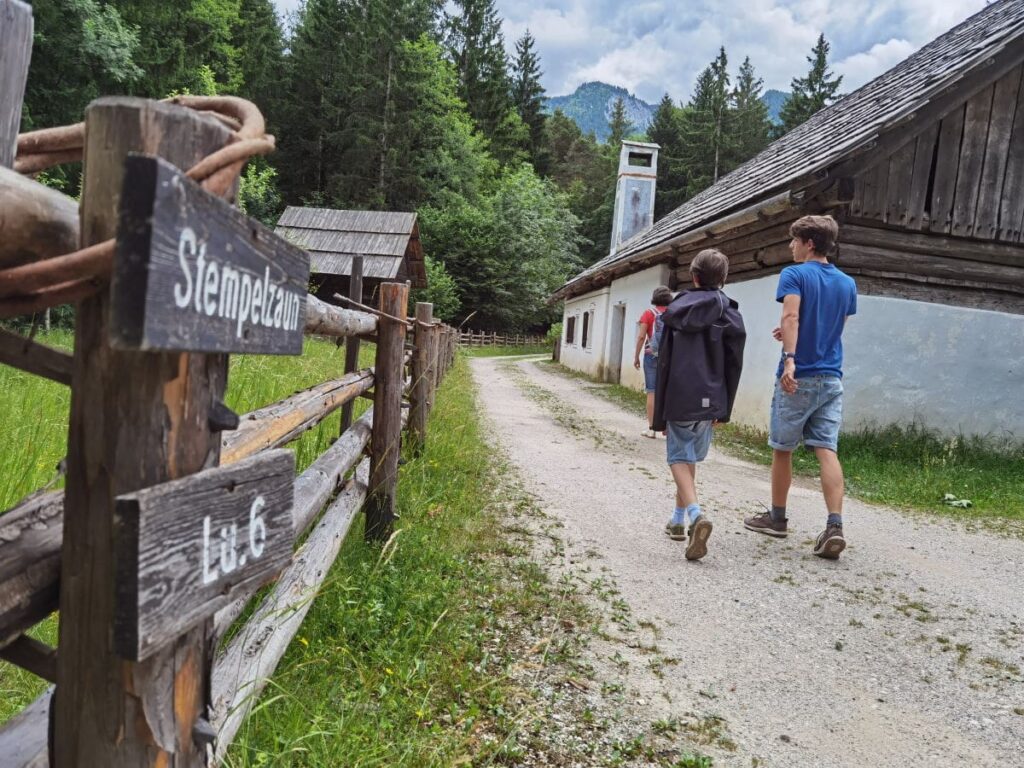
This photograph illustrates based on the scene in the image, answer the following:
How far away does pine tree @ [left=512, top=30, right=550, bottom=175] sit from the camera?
49375 mm

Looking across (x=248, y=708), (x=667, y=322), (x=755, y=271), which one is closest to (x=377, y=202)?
(x=755, y=271)

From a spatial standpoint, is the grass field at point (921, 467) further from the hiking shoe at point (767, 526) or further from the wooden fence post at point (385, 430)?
the wooden fence post at point (385, 430)

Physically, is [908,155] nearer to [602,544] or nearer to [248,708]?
[602,544]

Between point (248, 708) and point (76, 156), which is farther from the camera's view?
point (248, 708)

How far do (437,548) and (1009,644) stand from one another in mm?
2643

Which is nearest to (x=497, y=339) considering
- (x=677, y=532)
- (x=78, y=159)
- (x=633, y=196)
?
(x=633, y=196)

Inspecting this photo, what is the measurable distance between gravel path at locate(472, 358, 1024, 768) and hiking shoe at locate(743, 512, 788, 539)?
0.06 metres

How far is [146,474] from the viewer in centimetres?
91

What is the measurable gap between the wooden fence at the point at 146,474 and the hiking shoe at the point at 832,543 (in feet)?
11.8

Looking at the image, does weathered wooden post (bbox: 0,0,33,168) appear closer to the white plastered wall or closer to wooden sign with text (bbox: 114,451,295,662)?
wooden sign with text (bbox: 114,451,295,662)

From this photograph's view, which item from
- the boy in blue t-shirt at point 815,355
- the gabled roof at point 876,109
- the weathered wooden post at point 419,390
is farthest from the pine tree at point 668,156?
the boy in blue t-shirt at point 815,355

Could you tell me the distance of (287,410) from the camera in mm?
2201

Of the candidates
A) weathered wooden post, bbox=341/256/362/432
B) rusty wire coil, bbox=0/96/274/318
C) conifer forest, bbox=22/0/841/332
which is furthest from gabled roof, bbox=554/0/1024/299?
conifer forest, bbox=22/0/841/332

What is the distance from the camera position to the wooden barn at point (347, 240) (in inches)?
789
